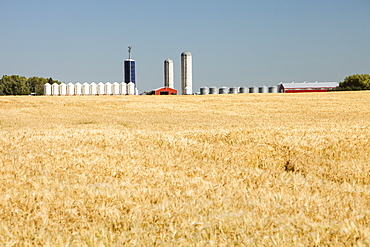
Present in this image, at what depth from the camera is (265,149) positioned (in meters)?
10.8

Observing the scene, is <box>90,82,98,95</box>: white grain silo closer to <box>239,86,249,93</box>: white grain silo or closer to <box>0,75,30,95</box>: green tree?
<box>0,75,30,95</box>: green tree

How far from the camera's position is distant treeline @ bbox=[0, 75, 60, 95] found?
5022 inches

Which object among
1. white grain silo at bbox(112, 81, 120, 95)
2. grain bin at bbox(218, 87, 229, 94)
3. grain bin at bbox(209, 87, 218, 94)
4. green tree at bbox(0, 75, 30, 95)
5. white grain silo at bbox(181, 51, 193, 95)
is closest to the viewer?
white grain silo at bbox(112, 81, 120, 95)

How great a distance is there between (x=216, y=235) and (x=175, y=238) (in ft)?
1.46

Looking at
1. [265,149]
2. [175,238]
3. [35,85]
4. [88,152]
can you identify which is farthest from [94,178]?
[35,85]

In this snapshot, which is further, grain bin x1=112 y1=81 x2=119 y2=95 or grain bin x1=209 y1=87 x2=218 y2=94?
grain bin x1=209 y1=87 x2=218 y2=94

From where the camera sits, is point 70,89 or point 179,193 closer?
point 179,193

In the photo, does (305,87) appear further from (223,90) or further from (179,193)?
(179,193)

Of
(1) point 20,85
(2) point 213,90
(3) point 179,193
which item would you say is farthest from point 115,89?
(3) point 179,193

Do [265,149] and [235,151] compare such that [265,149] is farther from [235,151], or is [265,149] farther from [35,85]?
[35,85]

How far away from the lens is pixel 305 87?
4786 inches

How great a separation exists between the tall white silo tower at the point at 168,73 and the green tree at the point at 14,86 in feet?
147

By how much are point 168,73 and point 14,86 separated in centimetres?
4937

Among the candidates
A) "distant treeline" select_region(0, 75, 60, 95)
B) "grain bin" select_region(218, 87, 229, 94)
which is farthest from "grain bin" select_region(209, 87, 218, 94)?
"distant treeline" select_region(0, 75, 60, 95)
